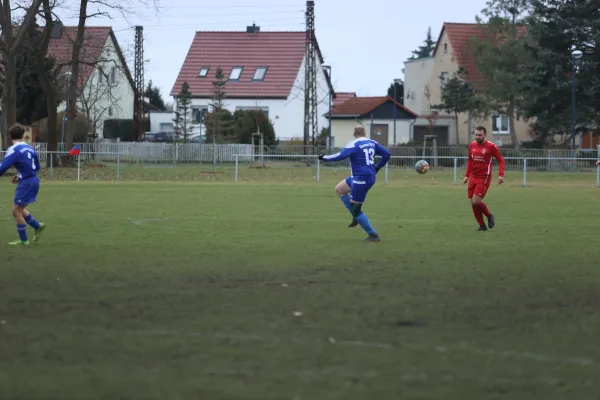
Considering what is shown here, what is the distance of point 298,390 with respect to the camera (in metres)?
5.87

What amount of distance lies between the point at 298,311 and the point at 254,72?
74853 millimetres

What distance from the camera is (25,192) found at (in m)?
14.4

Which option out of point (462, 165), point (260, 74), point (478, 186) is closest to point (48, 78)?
point (462, 165)

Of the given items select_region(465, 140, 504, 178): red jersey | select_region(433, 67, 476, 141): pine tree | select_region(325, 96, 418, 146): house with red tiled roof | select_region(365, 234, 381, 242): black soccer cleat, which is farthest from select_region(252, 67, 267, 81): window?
select_region(365, 234, 381, 242): black soccer cleat

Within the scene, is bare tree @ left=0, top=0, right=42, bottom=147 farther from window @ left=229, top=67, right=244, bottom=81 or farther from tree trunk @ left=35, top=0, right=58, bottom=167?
window @ left=229, top=67, right=244, bottom=81

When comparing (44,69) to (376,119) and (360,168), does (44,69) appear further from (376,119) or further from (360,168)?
(376,119)

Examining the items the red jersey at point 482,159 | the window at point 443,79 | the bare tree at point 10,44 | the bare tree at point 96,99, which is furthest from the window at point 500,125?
the red jersey at point 482,159

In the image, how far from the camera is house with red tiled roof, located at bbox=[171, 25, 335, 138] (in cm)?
8088

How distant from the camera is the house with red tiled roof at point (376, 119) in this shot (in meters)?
79.2

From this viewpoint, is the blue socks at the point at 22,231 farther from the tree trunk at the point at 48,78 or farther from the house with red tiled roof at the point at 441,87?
the house with red tiled roof at the point at 441,87

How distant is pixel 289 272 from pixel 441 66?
75.5 meters

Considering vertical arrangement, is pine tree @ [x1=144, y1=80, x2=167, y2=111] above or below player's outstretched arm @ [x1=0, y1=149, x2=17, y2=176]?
above

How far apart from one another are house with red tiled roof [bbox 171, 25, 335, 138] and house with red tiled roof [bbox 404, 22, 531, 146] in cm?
883

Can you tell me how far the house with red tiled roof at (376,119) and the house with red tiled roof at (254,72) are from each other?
200 centimetres
